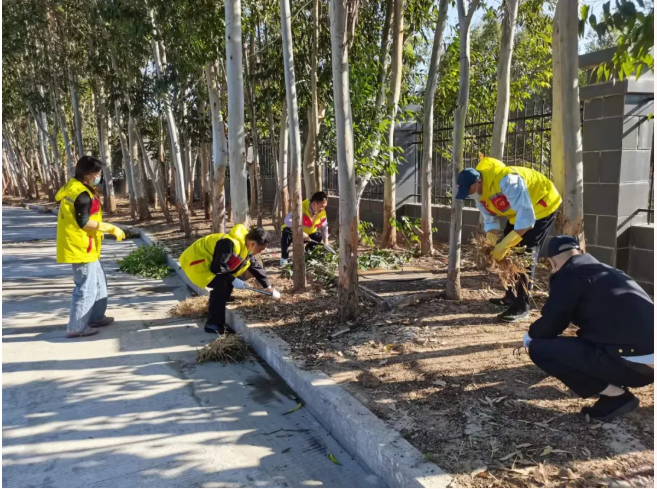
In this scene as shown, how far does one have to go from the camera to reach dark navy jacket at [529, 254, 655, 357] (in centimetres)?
273

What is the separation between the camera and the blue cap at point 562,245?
302 centimetres

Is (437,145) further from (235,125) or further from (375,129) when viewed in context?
(235,125)

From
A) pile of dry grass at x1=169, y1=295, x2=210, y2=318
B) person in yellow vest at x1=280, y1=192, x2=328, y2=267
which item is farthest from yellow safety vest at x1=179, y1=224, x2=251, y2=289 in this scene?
person in yellow vest at x1=280, y1=192, x2=328, y2=267

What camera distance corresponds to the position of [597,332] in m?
2.85

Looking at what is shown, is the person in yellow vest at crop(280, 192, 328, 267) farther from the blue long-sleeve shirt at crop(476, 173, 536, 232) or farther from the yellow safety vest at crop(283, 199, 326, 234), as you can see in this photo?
the blue long-sleeve shirt at crop(476, 173, 536, 232)

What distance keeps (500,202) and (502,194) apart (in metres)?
0.10

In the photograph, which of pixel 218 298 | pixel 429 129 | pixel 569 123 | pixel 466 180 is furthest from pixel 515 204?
pixel 429 129

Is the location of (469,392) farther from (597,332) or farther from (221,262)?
(221,262)

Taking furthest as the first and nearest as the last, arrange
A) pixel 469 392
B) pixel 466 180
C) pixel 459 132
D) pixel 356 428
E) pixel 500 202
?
pixel 459 132, pixel 500 202, pixel 466 180, pixel 469 392, pixel 356 428

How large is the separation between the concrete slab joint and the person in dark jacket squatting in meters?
1.03

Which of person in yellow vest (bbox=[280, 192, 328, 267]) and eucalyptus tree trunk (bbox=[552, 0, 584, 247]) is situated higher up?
eucalyptus tree trunk (bbox=[552, 0, 584, 247])

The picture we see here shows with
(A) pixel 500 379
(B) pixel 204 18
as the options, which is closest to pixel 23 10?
(B) pixel 204 18

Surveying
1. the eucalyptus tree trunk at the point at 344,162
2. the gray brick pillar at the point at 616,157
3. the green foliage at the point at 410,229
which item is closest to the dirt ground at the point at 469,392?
the eucalyptus tree trunk at the point at 344,162

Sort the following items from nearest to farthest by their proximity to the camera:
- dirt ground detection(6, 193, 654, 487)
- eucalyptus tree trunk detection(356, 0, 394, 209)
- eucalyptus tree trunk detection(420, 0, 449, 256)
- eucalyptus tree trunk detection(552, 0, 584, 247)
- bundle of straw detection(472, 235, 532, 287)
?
dirt ground detection(6, 193, 654, 487) → eucalyptus tree trunk detection(552, 0, 584, 247) → bundle of straw detection(472, 235, 532, 287) → eucalyptus tree trunk detection(420, 0, 449, 256) → eucalyptus tree trunk detection(356, 0, 394, 209)
